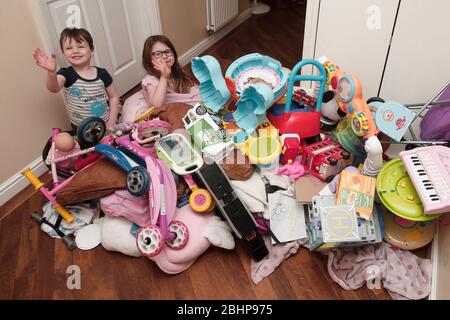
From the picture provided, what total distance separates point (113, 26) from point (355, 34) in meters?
→ 1.36

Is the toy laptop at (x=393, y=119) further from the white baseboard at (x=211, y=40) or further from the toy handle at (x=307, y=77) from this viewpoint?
the white baseboard at (x=211, y=40)

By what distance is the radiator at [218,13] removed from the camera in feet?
9.10

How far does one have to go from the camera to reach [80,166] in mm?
1606

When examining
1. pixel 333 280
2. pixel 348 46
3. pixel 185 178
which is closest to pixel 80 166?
pixel 185 178

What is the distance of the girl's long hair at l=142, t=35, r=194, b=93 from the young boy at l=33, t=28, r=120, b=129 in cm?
22

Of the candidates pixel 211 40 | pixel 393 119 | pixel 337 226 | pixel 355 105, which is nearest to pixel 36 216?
pixel 337 226

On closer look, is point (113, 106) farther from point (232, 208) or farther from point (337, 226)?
point (337, 226)

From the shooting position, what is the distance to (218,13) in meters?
2.85

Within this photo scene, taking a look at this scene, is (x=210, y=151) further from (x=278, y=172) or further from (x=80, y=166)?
(x=80, y=166)

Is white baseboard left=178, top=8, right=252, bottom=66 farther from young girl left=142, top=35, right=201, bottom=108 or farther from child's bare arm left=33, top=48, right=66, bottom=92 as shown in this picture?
child's bare arm left=33, top=48, right=66, bottom=92

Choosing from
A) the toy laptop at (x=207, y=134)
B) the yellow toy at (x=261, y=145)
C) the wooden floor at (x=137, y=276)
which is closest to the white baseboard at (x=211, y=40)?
the toy laptop at (x=207, y=134)

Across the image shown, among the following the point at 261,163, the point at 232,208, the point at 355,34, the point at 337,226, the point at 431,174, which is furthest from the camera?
the point at 355,34

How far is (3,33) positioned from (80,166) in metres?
0.64

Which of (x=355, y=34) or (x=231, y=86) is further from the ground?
(x=355, y=34)
